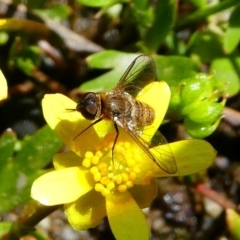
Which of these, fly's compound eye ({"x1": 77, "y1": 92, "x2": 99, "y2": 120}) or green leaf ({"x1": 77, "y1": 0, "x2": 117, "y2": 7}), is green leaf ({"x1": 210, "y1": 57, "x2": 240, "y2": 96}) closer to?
green leaf ({"x1": 77, "y1": 0, "x2": 117, "y2": 7})

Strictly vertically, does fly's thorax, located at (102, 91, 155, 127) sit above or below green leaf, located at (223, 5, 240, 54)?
above

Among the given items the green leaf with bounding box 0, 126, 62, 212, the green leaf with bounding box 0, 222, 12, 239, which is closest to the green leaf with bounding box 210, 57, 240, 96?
the green leaf with bounding box 0, 126, 62, 212

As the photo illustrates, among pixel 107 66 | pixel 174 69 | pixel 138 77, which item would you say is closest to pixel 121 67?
pixel 107 66

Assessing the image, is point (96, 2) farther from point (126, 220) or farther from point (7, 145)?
point (126, 220)

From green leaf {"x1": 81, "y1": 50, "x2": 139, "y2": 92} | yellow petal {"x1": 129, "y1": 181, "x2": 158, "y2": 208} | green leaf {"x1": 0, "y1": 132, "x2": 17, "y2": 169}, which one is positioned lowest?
green leaf {"x1": 0, "y1": 132, "x2": 17, "y2": 169}

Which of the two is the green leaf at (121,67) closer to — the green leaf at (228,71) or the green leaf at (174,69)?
the green leaf at (174,69)

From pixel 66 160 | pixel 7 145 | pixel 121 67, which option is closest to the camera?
pixel 66 160

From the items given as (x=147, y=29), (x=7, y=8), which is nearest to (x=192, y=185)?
(x=147, y=29)
